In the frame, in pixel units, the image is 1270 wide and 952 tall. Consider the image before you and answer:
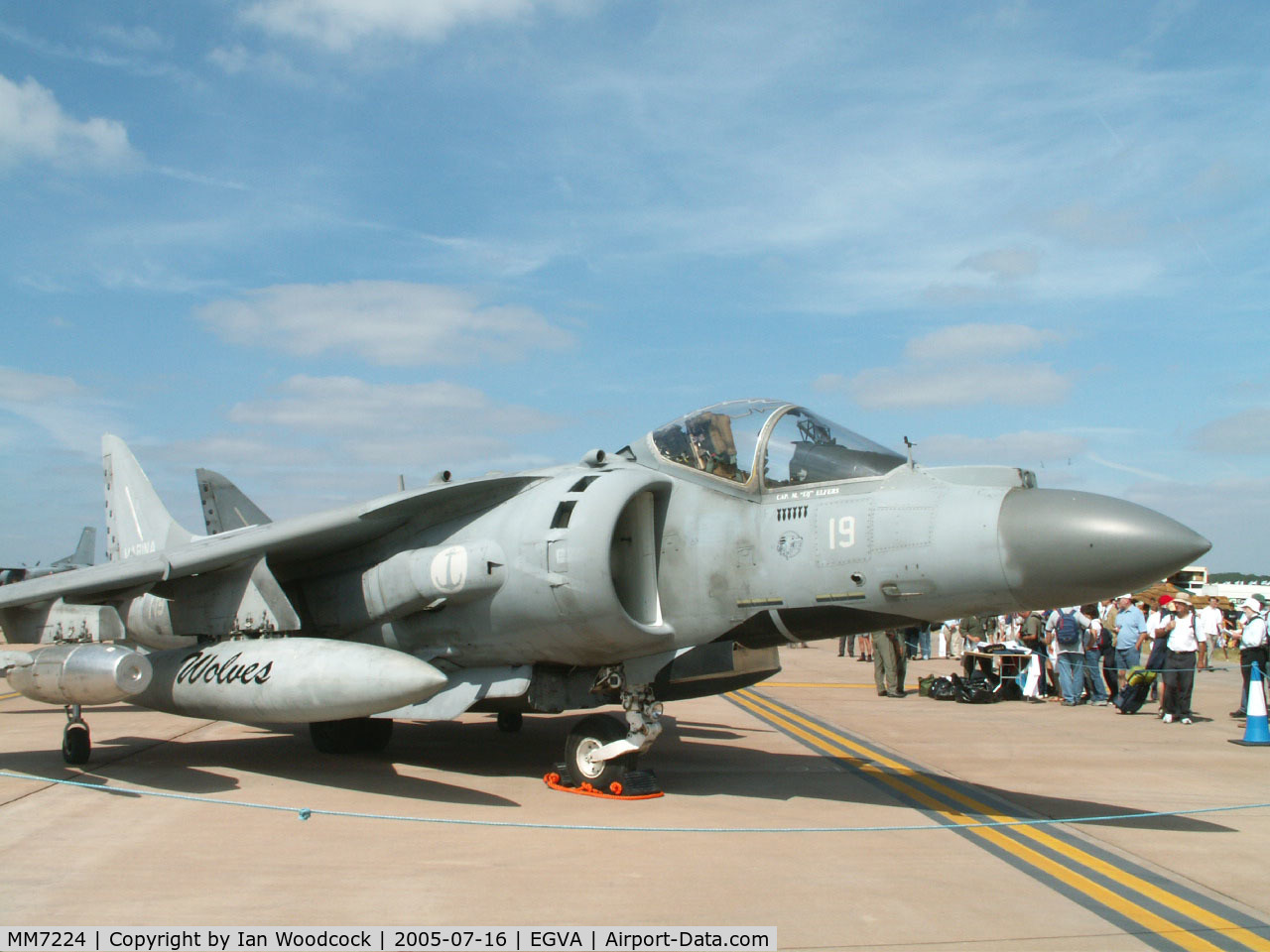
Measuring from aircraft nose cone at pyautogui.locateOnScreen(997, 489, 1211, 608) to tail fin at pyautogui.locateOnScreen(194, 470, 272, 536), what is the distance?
10.1 metres

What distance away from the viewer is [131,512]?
12.6 metres

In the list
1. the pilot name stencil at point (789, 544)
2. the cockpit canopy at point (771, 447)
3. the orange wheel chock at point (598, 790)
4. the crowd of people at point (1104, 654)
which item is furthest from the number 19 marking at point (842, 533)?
the crowd of people at point (1104, 654)

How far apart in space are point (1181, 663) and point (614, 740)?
374 inches

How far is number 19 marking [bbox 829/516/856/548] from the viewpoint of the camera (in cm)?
689

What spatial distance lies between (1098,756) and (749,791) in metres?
4.51

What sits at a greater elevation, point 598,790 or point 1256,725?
point 1256,725

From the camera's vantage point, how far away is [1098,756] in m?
10.4

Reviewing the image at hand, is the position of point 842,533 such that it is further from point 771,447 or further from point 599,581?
point 599,581

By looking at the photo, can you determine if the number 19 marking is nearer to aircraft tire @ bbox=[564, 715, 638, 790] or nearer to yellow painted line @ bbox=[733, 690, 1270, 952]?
yellow painted line @ bbox=[733, 690, 1270, 952]

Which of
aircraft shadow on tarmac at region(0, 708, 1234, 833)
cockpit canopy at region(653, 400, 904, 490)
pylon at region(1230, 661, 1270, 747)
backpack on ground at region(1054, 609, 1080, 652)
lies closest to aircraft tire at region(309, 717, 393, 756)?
aircraft shadow on tarmac at region(0, 708, 1234, 833)

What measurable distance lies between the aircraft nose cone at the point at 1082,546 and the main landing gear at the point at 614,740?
3028 millimetres

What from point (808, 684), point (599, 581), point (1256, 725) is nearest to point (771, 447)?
point (599, 581)

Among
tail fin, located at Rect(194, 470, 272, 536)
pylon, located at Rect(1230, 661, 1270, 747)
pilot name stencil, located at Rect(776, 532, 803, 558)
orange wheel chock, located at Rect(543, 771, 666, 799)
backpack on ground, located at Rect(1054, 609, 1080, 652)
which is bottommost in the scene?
orange wheel chock, located at Rect(543, 771, 666, 799)

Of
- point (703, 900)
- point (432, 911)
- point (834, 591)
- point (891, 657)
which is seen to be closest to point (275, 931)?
point (432, 911)
